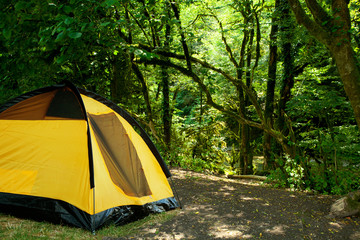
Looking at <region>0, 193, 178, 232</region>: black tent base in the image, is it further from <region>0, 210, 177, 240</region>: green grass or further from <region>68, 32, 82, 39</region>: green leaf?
<region>68, 32, 82, 39</region>: green leaf

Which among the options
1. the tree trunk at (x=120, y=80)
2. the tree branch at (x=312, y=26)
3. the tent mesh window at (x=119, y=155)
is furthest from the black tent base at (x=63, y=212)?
the tree trunk at (x=120, y=80)

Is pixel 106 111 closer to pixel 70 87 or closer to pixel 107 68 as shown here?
pixel 70 87

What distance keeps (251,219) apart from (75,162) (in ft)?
8.65

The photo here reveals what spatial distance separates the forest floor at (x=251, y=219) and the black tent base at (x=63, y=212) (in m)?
0.36

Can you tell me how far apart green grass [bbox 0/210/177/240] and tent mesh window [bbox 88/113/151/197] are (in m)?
0.52

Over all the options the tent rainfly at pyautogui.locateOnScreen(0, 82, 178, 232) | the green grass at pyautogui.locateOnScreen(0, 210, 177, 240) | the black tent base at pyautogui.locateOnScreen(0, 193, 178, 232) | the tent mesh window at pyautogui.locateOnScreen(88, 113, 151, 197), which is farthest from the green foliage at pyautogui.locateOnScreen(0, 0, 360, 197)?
the green grass at pyautogui.locateOnScreen(0, 210, 177, 240)

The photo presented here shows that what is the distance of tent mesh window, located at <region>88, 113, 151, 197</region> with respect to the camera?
386cm

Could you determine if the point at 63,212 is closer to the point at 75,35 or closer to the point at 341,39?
the point at 75,35

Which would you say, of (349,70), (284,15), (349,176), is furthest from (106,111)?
(284,15)

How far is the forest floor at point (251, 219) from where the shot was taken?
334 centimetres

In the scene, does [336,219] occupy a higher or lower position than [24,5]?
lower

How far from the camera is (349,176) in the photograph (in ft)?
18.1

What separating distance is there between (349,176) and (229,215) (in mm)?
3185

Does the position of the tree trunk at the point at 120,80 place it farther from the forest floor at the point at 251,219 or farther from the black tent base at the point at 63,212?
the black tent base at the point at 63,212
